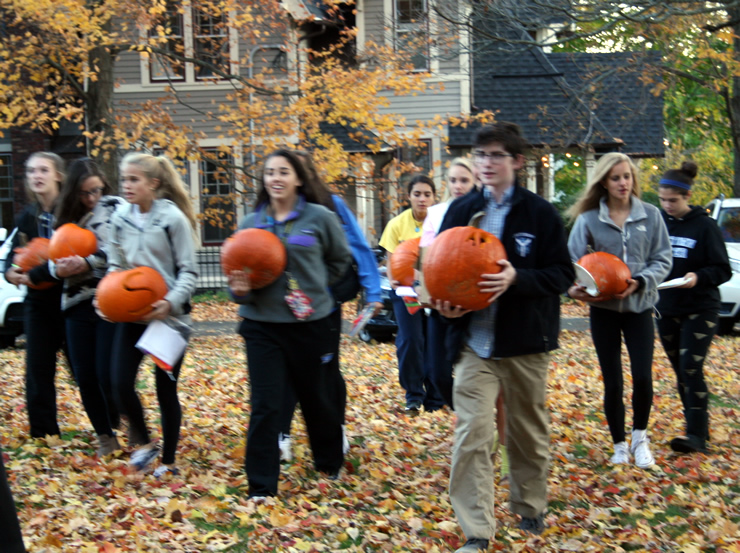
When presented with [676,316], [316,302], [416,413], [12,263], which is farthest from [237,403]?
[676,316]

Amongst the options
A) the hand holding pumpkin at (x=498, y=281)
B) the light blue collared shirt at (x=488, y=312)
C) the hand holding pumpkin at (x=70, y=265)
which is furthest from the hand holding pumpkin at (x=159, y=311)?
the hand holding pumpkin at (x=498, y=281)

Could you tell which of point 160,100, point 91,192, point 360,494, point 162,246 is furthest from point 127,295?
point 160,100

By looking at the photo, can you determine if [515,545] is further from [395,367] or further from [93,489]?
[395,367]

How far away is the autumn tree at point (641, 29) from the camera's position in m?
9.48

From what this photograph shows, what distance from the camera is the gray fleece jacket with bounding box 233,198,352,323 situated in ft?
17.4

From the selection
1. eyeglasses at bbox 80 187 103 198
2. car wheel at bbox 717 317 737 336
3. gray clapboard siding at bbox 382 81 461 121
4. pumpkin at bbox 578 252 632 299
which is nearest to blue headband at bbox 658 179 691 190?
pumpkin at bbox 578 252 632 299

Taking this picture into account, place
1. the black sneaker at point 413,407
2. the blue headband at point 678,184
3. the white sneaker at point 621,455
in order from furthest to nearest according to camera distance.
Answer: the black sneaker at point 413,407, the blue headband at point 678,184, the white sneaker at point 621,455

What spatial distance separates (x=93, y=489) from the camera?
17.9 ft

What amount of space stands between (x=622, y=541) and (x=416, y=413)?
11.1 feet

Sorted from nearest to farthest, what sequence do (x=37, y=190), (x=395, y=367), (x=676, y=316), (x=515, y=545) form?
1. (x=515, y=545)
2. (x=37, y=190)
3. (x=676, y=316)
4. (x=395, y=367)

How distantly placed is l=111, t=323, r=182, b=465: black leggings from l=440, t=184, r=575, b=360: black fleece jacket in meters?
2.00

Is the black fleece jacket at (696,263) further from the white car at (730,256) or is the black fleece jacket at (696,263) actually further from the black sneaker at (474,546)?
the white car at (730,256)

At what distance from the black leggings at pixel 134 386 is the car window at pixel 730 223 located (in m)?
12.1

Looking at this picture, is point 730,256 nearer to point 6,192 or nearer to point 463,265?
point 463,265
